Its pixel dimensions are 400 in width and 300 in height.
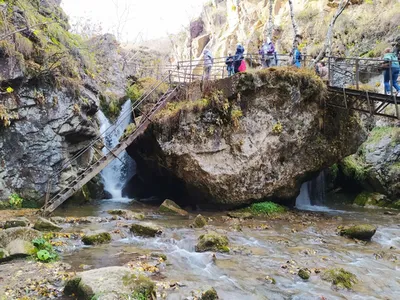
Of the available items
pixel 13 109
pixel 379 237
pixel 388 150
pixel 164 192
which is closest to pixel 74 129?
pixel 13 109

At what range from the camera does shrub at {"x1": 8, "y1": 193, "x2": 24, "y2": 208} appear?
1310 cm

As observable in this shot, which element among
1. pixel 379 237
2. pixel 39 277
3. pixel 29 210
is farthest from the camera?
pixel 29 210

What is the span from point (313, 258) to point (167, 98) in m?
9.55

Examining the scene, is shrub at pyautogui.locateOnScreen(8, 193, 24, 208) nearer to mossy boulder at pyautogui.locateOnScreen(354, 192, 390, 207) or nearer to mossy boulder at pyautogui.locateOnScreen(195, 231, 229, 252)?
mossy boulder at pyautogui.locateOnScreen(195, 231, 229, 252)

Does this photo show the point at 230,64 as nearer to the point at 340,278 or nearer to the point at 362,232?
the point at 362,232

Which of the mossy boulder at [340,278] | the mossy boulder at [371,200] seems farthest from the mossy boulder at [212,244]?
the mossy boulder at [371,200]

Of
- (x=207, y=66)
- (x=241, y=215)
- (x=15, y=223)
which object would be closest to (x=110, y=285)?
(x=15, y=223)

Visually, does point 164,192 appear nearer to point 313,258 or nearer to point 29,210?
point 29,210

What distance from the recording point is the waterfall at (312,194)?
19328 millimetres

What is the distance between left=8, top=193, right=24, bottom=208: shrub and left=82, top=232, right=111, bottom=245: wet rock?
5.99 m

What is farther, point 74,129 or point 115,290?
point 74,129

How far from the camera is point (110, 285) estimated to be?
5.39 metres

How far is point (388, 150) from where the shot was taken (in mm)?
19000

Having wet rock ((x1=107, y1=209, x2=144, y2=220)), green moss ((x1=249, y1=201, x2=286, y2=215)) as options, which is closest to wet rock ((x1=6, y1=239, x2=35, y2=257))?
wet rock ((x1=107, y1=209, x2=144, y2=220))
